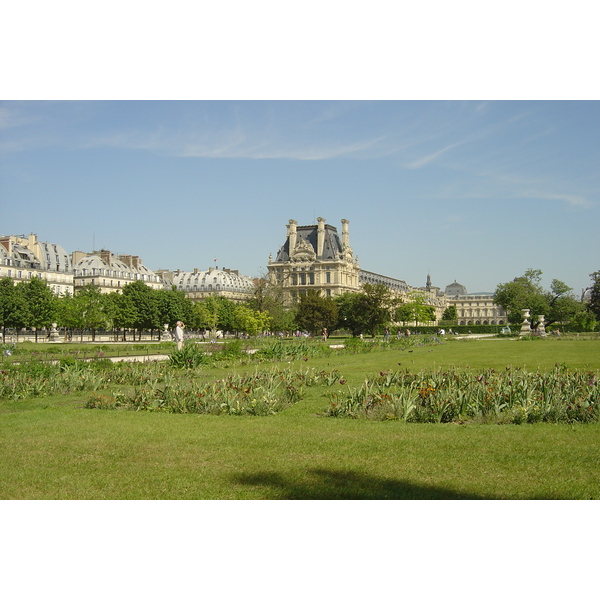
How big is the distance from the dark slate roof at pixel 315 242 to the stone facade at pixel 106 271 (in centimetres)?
2299

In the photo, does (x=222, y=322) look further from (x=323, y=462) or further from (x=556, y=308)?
(x=323, y=462)

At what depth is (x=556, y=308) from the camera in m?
83.1

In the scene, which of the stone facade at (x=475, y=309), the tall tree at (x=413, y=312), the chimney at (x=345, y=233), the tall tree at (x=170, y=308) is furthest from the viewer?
the stone facade at (x=475, y=309)

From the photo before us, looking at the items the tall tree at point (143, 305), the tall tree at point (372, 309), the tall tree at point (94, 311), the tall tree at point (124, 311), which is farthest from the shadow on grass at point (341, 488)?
the tall tree at point (143, 305)

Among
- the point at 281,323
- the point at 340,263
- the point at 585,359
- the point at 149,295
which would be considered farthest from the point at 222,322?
the point at 585,359

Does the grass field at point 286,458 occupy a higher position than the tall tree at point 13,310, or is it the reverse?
the tall tree at point 13,310

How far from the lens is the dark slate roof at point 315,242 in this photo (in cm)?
10894

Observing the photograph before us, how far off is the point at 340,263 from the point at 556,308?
36546mm

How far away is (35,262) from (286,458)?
84739 mm

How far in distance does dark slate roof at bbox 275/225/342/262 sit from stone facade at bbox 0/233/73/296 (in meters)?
36.8

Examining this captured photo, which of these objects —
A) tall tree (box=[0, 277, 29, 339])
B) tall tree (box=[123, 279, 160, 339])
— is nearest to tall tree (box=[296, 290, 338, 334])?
tall tree (box=[123, 279, 160, 339])

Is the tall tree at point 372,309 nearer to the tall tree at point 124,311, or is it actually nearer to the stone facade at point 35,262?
the tall tree at point 124,311

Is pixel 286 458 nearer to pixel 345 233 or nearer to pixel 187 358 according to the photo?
pixel 187 358

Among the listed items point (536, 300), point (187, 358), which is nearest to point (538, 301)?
point (536, 300)
